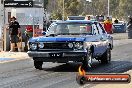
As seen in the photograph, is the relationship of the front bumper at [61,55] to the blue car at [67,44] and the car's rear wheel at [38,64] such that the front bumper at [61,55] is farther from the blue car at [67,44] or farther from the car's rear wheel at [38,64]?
the car's rear wheel at [38,64]

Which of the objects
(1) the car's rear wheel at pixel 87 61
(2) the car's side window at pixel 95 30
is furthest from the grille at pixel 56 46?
(2) the car's side window at pixel 95 30

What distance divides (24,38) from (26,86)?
1304 centimetres

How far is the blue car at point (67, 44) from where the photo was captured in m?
14.6

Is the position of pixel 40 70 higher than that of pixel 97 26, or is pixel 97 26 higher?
pixel 97 26

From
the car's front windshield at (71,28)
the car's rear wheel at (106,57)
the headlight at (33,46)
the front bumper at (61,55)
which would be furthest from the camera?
the car's rear wheel at (106,57)

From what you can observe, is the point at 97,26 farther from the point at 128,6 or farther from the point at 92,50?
the point at 128,6

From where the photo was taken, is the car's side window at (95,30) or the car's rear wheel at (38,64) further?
the car's side window at (95,30)

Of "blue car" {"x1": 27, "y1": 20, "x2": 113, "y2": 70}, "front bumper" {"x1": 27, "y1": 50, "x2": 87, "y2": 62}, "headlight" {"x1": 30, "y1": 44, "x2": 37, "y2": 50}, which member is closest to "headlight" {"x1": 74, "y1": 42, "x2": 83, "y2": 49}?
"blue car" {"x1": 27, "y1": 20, "x2": 113, "y2": 70}

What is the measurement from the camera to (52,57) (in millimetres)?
14695

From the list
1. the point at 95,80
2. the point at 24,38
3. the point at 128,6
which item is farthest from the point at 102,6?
the point at 95,80

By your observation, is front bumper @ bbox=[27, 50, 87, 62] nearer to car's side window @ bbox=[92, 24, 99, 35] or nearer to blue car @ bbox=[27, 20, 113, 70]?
blue car @ bbox=[27, 20, 113, 70]

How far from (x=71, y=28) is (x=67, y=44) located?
150cm

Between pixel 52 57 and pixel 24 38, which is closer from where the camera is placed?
pixel 52 57

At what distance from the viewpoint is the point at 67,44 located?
14594 mm
